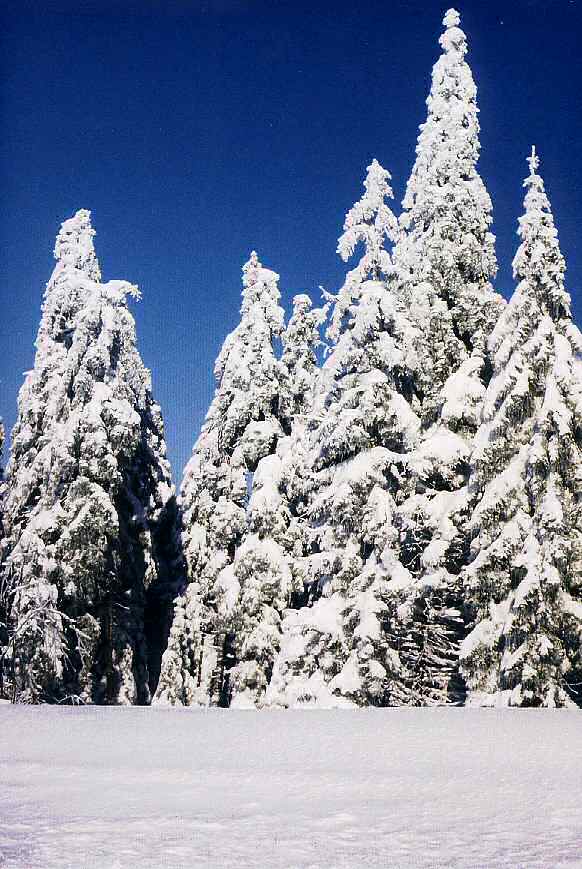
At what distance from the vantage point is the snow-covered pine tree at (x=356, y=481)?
22.4m

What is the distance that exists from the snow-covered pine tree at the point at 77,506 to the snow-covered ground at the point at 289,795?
1309 cm

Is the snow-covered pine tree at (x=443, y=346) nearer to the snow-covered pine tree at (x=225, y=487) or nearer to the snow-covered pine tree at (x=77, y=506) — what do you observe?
the snow-covered pine tree at (x=225, y=487)

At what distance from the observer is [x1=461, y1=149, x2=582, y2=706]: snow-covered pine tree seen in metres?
20.2

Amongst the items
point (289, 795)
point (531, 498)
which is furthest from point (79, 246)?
point (289, 795)

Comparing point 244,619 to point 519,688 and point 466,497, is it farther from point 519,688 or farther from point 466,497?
point 519,688

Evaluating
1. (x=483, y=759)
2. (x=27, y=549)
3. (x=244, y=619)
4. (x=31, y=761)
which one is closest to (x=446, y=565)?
(x=244, y=619)

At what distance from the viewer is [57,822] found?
22.0 ft

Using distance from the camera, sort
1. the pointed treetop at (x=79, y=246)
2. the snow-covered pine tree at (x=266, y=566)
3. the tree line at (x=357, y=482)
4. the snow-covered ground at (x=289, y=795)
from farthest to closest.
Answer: the pointed treetop at (x=79, y=246) < the snow-covered pine tree at (x=266, y=566) < the tree line at (x=357, y=482) < the snow-covered ground at (x=289, y=795)

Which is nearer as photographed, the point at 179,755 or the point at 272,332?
the point at 179,755

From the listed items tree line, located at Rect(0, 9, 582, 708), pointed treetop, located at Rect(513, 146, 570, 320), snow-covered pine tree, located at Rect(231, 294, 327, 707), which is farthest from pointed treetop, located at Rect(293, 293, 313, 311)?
pointed treetop, located at Rect(513, 146, 570, 320)

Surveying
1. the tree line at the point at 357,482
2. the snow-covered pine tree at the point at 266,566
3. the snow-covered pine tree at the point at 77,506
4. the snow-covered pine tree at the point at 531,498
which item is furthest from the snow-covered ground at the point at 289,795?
the snow-covered pine tree at the point at 266,566

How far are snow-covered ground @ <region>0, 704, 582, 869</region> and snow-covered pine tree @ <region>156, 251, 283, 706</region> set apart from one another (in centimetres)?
1690

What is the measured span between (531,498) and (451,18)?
16.1 metres

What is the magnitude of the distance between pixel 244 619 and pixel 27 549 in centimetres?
700
